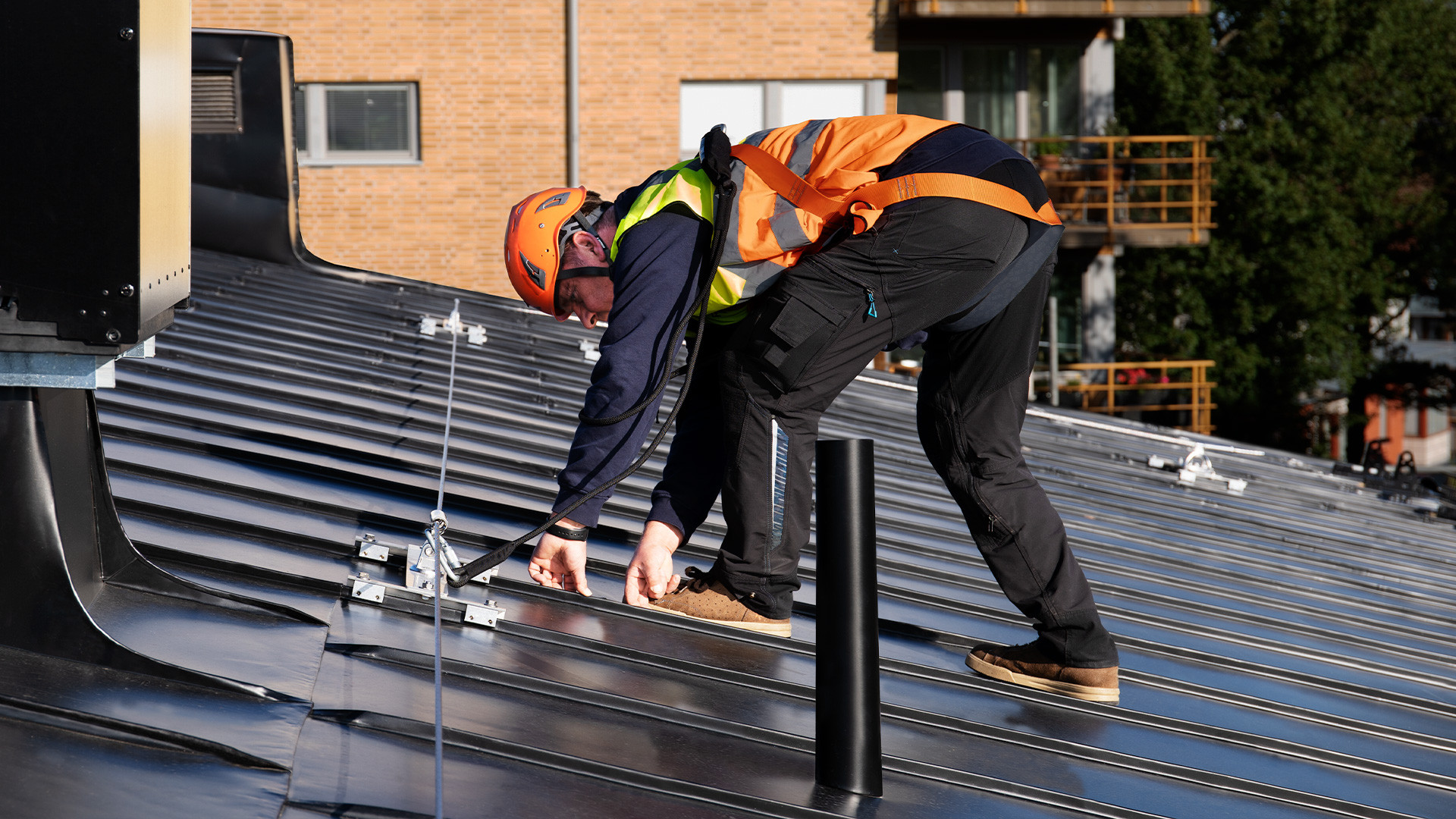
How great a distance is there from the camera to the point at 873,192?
8.85 ft

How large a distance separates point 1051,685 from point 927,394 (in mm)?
701

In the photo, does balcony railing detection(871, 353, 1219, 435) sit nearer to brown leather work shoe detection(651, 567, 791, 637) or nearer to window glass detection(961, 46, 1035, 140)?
window glass detection(961, 46, 1035, 140)

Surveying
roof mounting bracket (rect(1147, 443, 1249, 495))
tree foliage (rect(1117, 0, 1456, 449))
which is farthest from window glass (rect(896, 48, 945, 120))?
roof mounting bracket (rect(1147, 443, 1249, 495))

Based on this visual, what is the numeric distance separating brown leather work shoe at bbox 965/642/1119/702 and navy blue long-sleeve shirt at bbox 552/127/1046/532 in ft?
3.01

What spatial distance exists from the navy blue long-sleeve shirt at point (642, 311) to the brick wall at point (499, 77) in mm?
14177

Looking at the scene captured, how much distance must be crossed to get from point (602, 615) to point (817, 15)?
1527 cm

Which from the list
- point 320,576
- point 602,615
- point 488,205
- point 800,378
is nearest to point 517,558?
point 602,615

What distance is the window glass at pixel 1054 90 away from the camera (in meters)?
18.8

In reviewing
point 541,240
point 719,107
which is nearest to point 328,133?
point 719,107

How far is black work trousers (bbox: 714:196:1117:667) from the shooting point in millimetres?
2605

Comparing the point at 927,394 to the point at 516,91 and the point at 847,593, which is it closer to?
the point at 847,593

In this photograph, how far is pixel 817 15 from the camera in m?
16.8

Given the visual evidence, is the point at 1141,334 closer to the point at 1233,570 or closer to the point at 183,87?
the point at 1233,570

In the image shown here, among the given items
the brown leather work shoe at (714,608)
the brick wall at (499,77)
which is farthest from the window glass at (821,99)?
the brown leather work shoe at (714,608)
